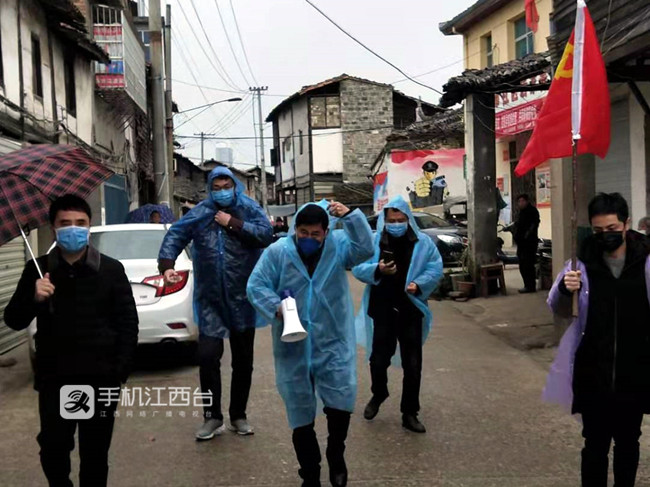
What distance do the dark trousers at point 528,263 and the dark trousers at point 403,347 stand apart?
7283 mm

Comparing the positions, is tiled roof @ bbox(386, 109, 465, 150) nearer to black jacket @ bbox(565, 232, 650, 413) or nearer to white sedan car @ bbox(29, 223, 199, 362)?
white sedan car @ bbox(29, 223, 199, 362)

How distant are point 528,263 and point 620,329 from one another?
9.07m

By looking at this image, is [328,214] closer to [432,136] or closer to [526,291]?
[526,291]

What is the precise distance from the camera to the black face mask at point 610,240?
10.9 ft

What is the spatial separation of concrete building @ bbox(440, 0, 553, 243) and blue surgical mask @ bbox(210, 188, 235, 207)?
571 inches

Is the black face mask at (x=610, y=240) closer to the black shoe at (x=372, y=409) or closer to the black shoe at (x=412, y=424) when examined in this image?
the black shoe at (x=412, y=424)

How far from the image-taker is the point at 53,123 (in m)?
13.2

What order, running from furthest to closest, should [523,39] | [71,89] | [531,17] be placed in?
1. [523,39]
2. [71,89]
3. [531,17]

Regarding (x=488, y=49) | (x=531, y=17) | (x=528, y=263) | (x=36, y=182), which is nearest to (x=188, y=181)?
(x=488, y=49)

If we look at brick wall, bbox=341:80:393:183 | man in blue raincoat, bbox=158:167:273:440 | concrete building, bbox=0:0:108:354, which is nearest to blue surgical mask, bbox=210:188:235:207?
man in blue raincoat, bbox=158:167:273:440

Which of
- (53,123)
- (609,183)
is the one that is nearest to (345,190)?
(53,123)

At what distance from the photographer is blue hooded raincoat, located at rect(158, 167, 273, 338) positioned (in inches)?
195

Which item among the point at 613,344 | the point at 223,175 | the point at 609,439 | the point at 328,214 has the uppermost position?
the point at 223,175

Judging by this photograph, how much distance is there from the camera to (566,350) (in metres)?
3.55
